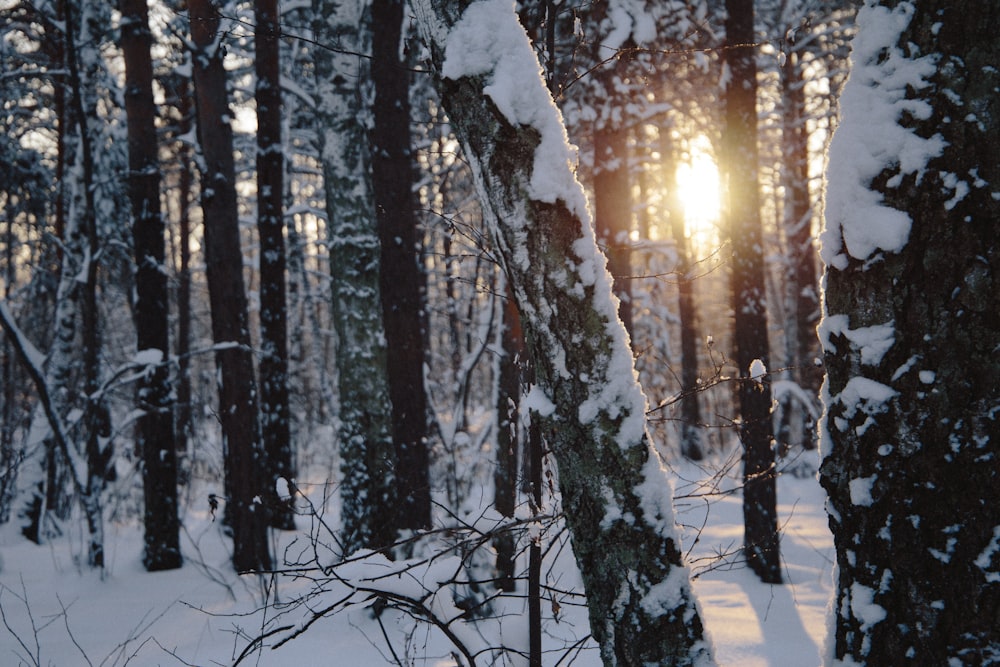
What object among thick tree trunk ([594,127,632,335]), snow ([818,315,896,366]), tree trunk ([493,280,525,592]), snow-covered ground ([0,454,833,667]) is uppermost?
thick tree trunk ([594,127,632,335])

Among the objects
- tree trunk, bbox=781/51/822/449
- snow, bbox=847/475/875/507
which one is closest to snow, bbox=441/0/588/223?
snow, bbox=847/475/875/507

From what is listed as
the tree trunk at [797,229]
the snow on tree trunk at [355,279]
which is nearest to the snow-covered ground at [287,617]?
the snow on tree trunk at [355,279]

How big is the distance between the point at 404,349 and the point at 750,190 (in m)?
3.78

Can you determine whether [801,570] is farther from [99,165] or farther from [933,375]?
[99,165]

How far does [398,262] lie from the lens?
595cm

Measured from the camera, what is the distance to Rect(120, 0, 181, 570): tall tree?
7684mm

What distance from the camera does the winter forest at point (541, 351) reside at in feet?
5.84

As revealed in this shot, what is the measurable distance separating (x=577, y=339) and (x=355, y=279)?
168 inches

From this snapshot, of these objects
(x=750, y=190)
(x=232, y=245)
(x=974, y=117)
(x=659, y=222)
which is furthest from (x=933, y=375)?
(x=659, y=222)

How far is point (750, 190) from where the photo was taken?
656cm

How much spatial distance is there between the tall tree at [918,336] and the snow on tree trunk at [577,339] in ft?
1.85

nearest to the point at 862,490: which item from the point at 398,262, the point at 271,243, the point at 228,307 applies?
the point at 398,262

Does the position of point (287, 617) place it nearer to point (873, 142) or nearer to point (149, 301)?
point (149, 301)

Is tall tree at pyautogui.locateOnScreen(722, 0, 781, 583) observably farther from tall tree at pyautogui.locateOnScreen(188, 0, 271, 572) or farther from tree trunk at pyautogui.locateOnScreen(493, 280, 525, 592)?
tall tree at pyautogui.locateOnScreen(188, 0, 271, 572)
